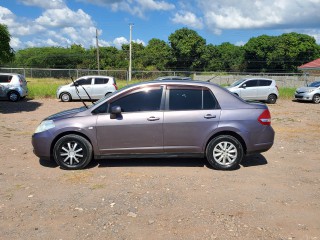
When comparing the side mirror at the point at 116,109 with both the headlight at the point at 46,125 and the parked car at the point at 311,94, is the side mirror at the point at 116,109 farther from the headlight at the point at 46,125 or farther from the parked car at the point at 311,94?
the parked car at the point at 311,94

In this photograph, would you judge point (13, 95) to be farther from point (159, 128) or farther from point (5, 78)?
point (159, 128)

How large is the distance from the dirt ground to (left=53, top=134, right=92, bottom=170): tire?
15 centimetres

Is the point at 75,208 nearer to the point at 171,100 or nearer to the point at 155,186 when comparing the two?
the point at 155,186

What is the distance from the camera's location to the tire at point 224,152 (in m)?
6.39

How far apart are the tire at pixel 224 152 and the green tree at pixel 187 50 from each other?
6044cm

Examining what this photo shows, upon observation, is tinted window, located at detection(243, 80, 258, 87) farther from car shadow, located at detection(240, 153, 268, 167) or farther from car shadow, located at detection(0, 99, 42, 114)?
car shadow, located at detection(240, 153, 268, 167)

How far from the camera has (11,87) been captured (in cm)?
1917

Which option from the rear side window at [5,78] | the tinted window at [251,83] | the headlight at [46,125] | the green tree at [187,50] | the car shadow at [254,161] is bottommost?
the car shadow at [254,161]

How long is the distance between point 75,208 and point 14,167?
2.58 m

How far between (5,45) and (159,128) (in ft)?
36.2

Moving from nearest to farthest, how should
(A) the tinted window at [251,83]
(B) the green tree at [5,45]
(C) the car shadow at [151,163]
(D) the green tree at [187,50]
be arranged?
1. (C) the car shadow at [151,163]
2. (B) the green tree at [5,45]
3. (A) the tinted window at [251,83]
4. (D) the green tree at [187,50]

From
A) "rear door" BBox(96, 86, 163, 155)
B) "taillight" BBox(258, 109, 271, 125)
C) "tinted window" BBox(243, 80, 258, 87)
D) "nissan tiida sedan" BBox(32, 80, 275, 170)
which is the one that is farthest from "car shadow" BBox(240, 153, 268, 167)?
"tinted window" BBox(243, 80, 258, 87)

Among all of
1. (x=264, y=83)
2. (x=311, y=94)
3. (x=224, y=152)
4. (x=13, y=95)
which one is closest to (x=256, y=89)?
Result: (x=264, y=83)

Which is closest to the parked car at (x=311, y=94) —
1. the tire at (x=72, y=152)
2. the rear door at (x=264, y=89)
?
the rear door at (x=264, y=89)
